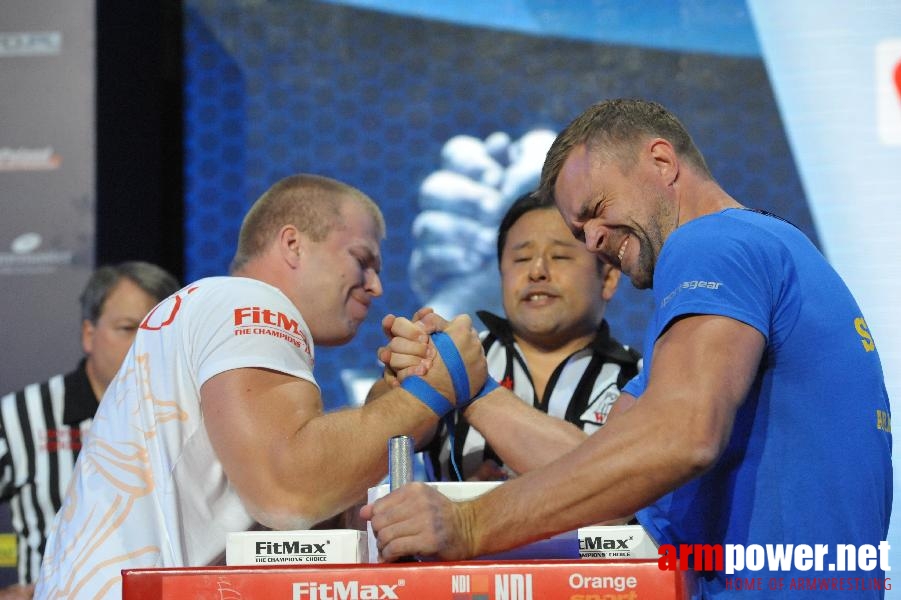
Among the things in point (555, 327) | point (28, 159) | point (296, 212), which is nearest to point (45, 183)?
point (28, 159)

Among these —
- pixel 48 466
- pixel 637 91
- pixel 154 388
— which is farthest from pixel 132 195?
pixel 154 388

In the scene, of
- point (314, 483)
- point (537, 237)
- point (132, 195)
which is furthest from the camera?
point (132, 195)

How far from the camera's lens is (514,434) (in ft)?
6.38

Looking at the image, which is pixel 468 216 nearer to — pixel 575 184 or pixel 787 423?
pixel 575 184

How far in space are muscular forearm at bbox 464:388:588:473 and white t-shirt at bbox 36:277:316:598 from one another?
391mm

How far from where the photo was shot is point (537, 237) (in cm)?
242

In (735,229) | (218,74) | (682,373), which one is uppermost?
(218,74)

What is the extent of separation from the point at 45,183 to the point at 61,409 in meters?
0.73

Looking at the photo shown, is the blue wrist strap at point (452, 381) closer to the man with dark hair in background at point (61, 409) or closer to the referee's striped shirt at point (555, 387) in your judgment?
the referee's striped shirt at point (555, 387)

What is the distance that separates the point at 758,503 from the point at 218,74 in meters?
3.05

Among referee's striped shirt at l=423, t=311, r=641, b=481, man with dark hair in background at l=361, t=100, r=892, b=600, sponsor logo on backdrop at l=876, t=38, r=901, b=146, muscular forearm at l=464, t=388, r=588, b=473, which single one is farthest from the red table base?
sponsor logo on backdrop at l=876, t=38, r=901, b=146

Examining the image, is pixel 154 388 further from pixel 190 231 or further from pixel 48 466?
pixel 190 231

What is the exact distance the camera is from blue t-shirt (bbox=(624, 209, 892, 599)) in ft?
4.40

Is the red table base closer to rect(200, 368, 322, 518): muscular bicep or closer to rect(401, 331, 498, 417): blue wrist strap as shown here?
rect(200, 368, 322, 518): muscular bicep
